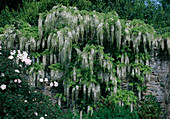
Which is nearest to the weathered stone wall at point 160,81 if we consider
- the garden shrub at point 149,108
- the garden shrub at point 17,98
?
the garden shrub at point 149,108

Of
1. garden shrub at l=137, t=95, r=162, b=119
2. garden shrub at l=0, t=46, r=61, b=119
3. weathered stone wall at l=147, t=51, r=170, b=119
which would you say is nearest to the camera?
garden shrub at l=0, t=46, r=61, b=119

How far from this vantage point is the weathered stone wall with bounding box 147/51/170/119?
565cm

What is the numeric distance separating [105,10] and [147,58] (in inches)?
138

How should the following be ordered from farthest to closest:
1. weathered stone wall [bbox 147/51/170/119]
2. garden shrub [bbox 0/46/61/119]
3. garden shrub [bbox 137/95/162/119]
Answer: weathered stone wall [bbox 147/51/170/119]
garden shrub [bbox 137/95/162/119]
garden shrub [bbox 0/46/61/119]

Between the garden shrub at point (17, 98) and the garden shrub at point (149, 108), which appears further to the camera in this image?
the garden shrub at point (149, 108)

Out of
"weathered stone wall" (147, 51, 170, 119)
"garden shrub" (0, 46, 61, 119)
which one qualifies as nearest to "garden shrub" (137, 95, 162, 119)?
"weathered stone wall" (147, 51, 170, 119)

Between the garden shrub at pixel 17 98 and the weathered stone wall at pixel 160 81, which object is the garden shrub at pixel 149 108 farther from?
the garden shrub at pixel 17 98

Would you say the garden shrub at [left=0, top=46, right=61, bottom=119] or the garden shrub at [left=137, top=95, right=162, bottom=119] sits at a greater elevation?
the garden shrub at [left=0, top=46, right=61, bottom=119]

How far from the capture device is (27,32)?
18.0 feet

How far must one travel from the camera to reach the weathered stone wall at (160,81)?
18.5 feet

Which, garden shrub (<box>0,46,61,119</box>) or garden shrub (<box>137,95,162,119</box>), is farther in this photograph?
garden shrub (<box>137,95,162,119</box>)

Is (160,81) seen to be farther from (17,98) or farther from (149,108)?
(17,98)

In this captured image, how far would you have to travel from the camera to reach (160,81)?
572 centimetres

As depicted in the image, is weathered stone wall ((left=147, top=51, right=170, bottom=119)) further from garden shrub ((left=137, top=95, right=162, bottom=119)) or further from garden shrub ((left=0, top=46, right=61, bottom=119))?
garden shrub ((left=0, top=46, right=61, bottom=119))
